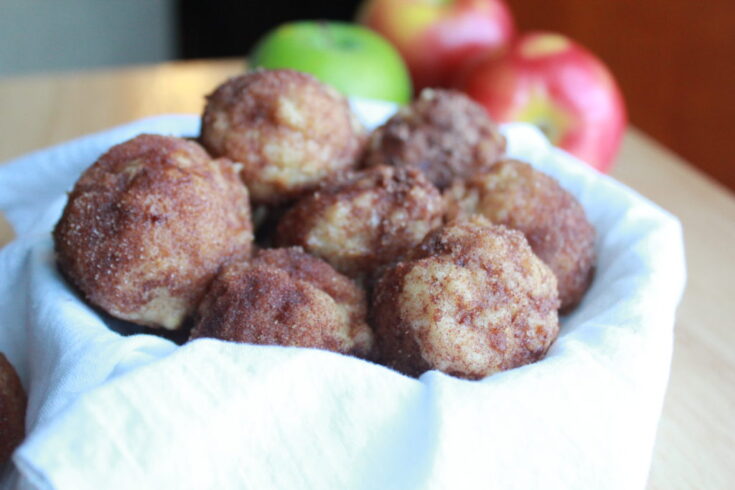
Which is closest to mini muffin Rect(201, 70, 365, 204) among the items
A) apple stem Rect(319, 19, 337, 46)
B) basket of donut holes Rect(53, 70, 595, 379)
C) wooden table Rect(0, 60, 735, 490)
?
basket of donut holes Rect(53, 70, 595, 379)

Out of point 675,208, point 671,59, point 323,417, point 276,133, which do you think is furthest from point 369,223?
point 671,59

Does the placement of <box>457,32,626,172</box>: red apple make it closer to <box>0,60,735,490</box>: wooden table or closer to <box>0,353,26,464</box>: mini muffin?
<box>0,60,735,490</box>: wooden table

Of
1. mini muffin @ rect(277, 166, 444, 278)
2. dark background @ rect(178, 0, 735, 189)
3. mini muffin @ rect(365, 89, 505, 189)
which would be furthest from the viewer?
dark background @ rect(178, 0, 735, 189)

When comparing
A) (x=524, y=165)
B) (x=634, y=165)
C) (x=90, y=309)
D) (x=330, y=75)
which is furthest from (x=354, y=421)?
(x=634, y=165)

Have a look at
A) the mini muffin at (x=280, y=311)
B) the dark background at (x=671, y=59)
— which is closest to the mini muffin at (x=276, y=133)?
the mini muffin at (x=280, y=311)

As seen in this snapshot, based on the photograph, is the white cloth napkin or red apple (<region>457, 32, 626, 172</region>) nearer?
the white cloth napkin

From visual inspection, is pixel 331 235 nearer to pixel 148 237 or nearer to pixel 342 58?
pixel 148 237
